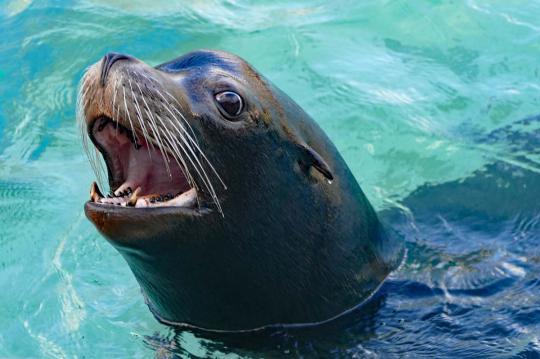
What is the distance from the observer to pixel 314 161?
3.98 metres

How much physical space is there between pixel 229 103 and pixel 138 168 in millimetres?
462

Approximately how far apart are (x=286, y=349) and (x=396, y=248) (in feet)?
A: 3.21

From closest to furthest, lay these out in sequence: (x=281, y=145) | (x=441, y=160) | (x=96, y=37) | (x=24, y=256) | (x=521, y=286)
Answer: (x=281, y=145) < (x=521, y=286) < (x=24, y=256) < (x=441, y=160) < (x=96, y=37)

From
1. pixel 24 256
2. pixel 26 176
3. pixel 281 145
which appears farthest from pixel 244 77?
pixel 26 176

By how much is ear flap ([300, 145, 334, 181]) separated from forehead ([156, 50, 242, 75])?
465mm

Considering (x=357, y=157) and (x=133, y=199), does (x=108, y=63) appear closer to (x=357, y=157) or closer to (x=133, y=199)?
(x=133, y=199)

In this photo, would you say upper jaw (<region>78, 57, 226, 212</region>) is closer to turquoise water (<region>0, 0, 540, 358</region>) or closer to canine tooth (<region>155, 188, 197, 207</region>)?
canine tooth (<region>155, 188, 197, 207</region>)

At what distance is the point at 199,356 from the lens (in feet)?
13.8

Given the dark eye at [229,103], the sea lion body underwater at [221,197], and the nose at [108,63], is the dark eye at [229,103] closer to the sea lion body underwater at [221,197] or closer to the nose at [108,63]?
the sea lion body underwater at [221,197]

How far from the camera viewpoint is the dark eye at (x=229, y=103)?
12.2ft

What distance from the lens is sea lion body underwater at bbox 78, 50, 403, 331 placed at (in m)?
3.47

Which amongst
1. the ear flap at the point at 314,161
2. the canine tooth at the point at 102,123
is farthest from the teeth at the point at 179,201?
the ear flap at the point at 314,161

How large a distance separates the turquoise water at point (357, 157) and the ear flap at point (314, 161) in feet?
2.57

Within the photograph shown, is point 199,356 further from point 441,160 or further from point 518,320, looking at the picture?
point 441,160
